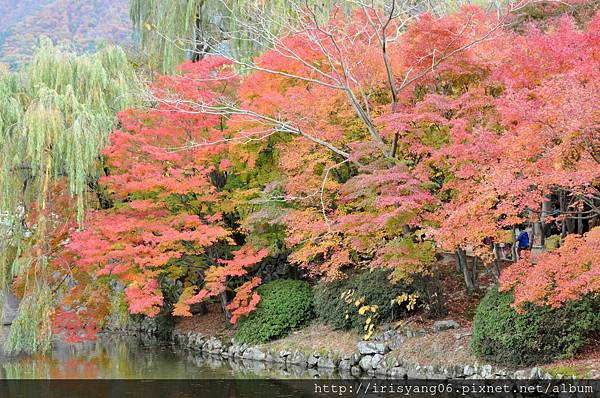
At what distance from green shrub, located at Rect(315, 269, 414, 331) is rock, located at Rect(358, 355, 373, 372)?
0.87 m

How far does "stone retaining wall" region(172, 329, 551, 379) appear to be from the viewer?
10.1 m

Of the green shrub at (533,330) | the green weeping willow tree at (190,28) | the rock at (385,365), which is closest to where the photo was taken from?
the green shrub at (533,330)

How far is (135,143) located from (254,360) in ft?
17.0

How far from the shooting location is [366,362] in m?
11.9

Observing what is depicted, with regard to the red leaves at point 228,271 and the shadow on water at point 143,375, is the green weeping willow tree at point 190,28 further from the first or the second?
the shadow on water at point 143,375

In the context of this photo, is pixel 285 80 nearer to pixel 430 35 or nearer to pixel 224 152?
pixel 224 152

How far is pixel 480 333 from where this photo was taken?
A: 33.4 feet

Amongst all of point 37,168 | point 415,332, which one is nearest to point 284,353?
point 415,332

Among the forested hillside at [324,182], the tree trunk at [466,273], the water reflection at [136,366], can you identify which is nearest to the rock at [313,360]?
the water reflection at [136,366]

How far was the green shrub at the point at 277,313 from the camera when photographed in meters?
14.2

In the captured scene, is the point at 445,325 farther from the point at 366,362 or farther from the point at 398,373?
the point at 366,362

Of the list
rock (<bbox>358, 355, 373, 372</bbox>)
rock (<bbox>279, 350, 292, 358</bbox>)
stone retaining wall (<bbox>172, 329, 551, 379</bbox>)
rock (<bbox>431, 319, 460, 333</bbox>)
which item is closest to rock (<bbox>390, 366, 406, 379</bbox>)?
stone retaining wall (<bbox>172, 329, 551, 379</bbox>)

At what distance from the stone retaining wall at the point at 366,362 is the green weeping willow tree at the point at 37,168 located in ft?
12.7

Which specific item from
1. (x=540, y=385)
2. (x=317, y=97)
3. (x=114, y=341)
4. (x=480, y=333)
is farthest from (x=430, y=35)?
(x=114, y=341)
